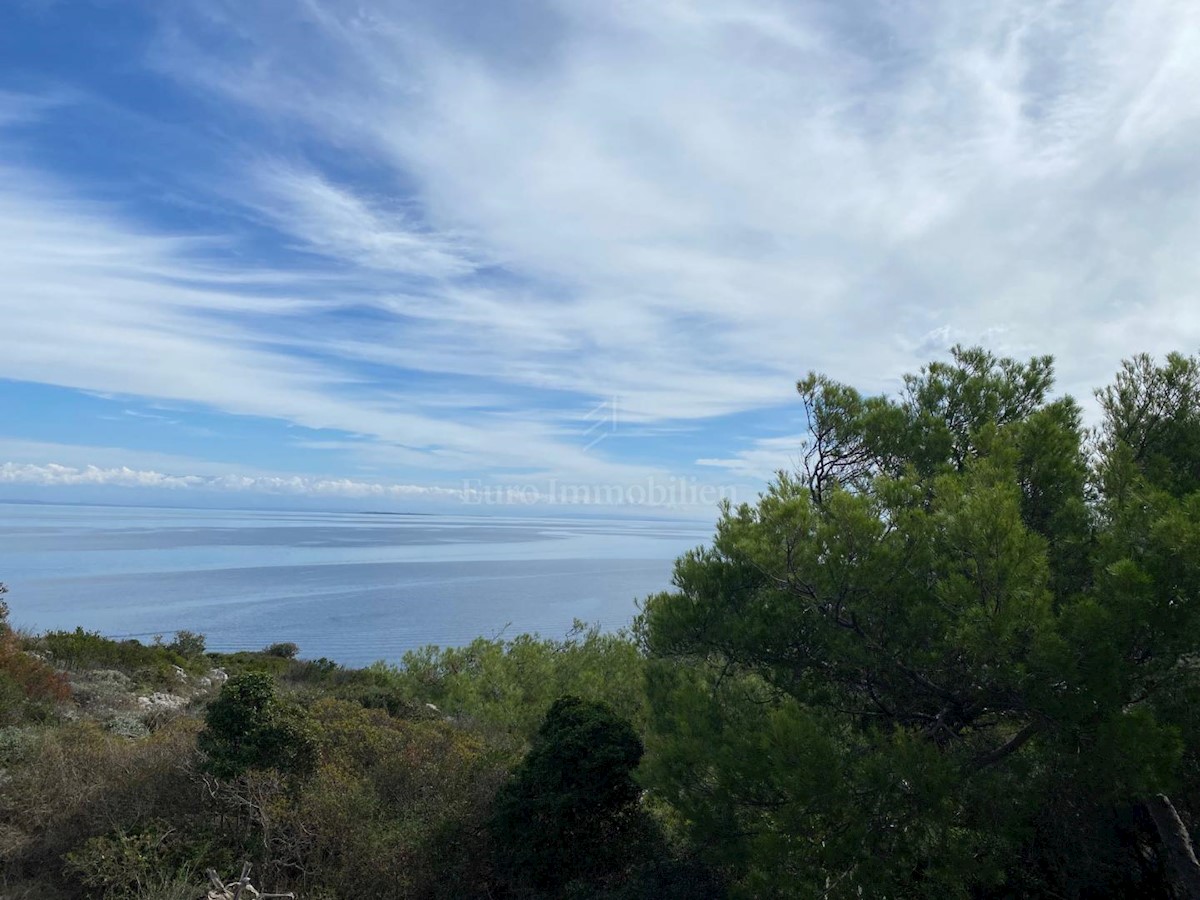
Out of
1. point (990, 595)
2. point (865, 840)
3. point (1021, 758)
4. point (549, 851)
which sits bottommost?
point (549, 851)

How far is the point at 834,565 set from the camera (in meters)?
5.14

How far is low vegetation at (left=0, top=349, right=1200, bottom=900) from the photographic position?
14.5 ft

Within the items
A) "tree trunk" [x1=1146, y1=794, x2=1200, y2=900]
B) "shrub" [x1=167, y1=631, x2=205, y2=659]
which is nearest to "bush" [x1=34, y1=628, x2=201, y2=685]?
"shrub" [x1=167, y1=631, x2=205, y2=659]

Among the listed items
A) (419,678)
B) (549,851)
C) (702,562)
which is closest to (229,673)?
(419,678)

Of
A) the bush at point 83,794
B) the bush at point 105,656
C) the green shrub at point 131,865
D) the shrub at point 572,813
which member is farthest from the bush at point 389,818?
the bush at point 105,656

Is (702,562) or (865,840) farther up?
(702,562)

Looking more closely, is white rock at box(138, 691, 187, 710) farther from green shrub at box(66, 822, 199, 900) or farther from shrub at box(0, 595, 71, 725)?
green shrub at box(66, 822, 199, 900)

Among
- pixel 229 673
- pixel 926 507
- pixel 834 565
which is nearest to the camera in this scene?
pixel 834 565

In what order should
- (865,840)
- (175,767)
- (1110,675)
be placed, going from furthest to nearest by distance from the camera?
1. (175,767)
2. (865,840)
3. (1110,675)

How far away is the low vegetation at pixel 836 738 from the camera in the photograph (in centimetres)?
441

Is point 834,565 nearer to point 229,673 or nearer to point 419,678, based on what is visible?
point 419,678

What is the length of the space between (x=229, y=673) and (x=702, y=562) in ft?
58.7

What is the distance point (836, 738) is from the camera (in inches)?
201

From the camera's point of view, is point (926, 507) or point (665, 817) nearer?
point (926, 507)
